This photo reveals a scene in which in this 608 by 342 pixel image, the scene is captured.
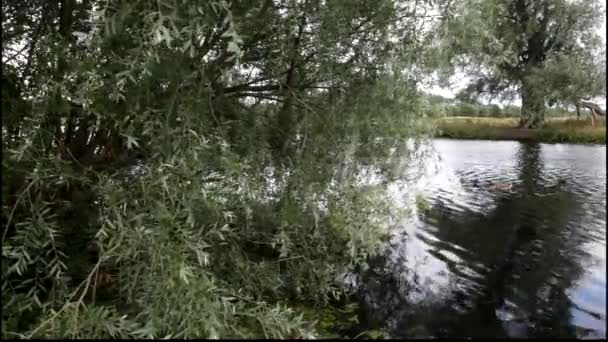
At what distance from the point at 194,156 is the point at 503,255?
4.01 metres

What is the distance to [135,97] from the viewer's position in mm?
3096

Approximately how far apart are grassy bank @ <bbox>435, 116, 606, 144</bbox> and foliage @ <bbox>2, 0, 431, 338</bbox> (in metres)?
0.89

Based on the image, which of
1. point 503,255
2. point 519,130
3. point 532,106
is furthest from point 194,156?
point 532,106

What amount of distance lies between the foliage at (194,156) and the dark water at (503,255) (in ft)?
2.75

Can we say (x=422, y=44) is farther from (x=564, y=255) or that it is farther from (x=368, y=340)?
(x=564, y=255)

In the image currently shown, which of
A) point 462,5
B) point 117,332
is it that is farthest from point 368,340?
point 462,5

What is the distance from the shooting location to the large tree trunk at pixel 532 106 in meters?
5.40

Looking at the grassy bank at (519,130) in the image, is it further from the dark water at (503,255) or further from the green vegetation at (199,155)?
the green vegetation at (199,155)

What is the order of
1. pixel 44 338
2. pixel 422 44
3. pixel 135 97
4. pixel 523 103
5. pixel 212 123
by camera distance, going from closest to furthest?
pixel 44 338 < pixel 135 97 < pixel 212 123 < pixel 422 44 < pixel 523 103

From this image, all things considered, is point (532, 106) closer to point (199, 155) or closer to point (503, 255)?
point (503, 255)

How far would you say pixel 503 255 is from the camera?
17.9ft

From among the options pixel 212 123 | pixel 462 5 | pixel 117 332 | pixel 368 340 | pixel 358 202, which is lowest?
pixel 368 340

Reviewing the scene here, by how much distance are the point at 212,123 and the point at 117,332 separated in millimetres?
1554

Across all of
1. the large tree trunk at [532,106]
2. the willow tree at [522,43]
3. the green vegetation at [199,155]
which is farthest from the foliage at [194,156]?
the large tree trunk at [532,106]
